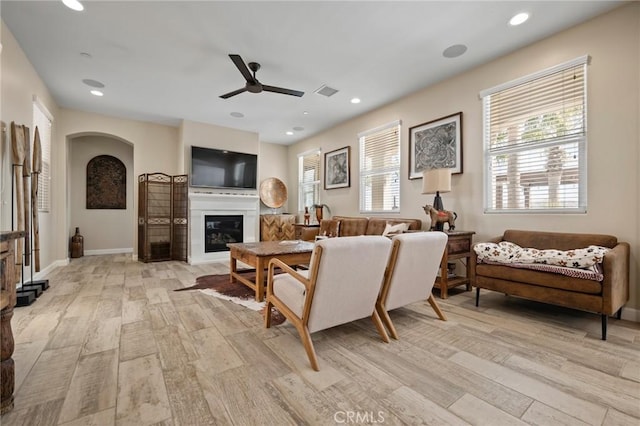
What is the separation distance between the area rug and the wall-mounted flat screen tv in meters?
2.36

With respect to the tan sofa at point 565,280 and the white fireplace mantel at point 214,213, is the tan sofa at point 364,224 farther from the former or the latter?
the white fireplace mantel at point 214,213

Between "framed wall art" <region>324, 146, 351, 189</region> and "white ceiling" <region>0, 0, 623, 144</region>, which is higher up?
"white ceiling" <region>0, 0, 623, 144</region>

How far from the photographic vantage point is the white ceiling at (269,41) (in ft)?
8.48

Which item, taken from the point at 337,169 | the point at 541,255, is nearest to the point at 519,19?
the point at 541,255

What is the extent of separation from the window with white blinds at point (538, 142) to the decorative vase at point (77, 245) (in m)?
7.74

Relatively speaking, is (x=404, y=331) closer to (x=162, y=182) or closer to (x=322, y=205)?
(x=322, y=205)

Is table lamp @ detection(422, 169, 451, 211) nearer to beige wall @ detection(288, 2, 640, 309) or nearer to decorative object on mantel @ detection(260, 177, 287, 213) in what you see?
beige wall @ detection(288, 2, 640, 309)

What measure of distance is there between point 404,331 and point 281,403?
49.3 inches

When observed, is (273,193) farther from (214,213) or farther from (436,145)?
(436,145)

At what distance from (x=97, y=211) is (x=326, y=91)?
6.02 metres

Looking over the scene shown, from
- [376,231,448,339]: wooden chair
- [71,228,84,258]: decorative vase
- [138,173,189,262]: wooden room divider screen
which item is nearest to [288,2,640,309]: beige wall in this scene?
[376,231,448,339]: wooden chair

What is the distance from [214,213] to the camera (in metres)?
5.72

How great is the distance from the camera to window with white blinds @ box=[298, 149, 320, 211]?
6.67 metres

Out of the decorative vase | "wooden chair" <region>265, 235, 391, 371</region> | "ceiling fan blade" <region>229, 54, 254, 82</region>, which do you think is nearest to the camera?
"wooden chair" <region>265, 235, 391, 371</region>
